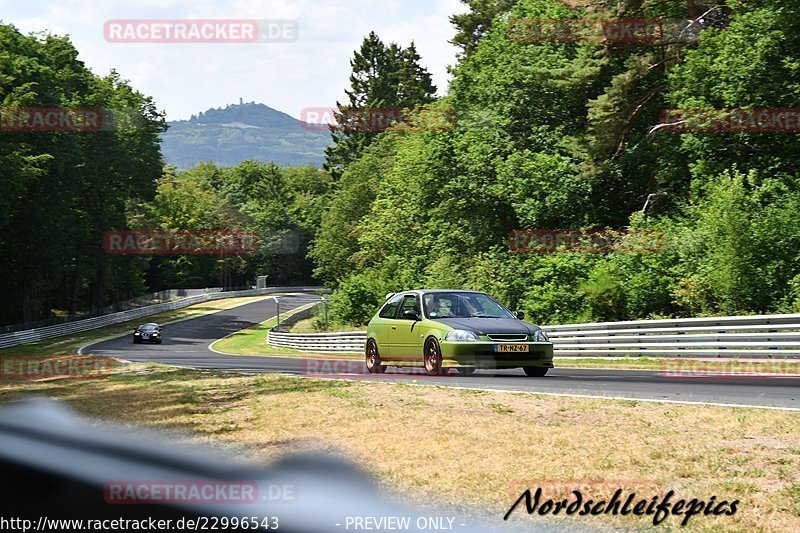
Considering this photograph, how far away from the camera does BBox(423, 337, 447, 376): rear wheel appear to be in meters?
15.5

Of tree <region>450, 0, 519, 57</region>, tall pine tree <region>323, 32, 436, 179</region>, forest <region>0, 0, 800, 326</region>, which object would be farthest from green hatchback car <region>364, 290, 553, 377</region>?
tall pine tree <region>323, 32, 436, 179</region>

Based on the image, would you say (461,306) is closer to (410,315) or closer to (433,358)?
(410,315)

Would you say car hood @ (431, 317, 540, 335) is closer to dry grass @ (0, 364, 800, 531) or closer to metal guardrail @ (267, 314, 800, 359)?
dry grass @ (0, 364, 800, 531)

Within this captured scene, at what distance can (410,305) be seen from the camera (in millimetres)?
16734

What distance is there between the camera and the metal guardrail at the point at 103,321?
5447 cm

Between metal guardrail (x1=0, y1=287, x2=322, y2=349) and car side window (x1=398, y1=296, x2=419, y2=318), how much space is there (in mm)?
40989

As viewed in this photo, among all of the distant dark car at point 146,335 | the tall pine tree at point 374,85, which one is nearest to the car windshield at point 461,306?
the distant dark car at point 146,335

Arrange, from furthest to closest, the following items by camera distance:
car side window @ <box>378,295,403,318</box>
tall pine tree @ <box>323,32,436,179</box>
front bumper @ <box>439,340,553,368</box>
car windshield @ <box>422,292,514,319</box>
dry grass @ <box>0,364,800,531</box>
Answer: tall pine tree @ <box>323,32,436,179</box> < car side window @ <box>378,295,403,318</box> < car windshield @ <box>422,292,514,319</box> < front bumper @ <box>439,340,553,368</box> < dry grass @ <box>0,364,800,531</box>

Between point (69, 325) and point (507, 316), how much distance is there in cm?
5811

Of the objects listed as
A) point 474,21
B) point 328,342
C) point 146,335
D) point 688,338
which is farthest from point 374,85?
point 688,338

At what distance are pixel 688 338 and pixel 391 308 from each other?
7902 mm

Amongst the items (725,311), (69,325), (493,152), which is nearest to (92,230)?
(69,325)

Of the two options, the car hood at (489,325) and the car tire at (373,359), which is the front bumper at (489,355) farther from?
the car tire at (373,359)

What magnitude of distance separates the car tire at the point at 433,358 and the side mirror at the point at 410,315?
68cm
